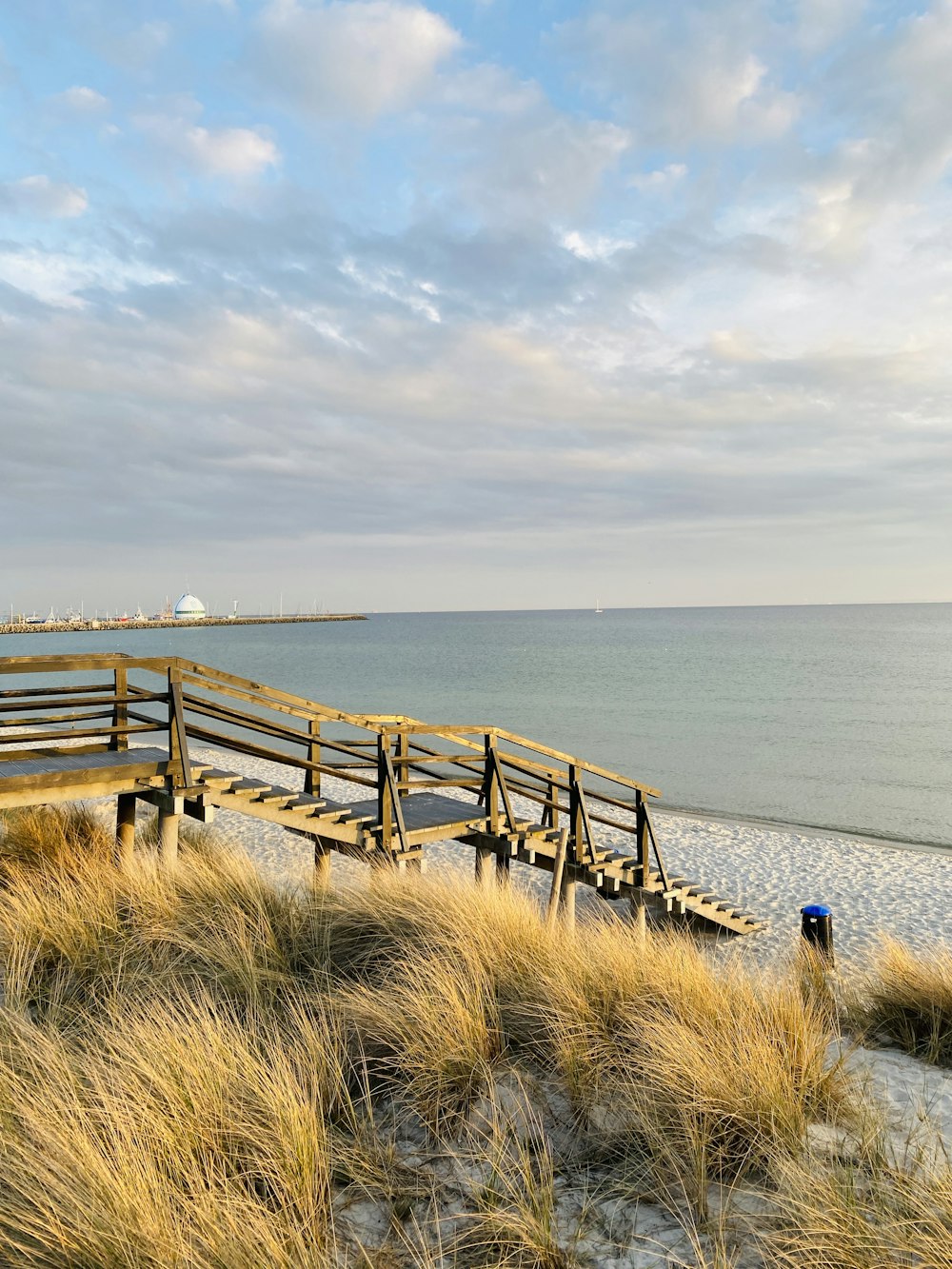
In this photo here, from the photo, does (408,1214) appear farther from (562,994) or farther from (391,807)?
(391,807)

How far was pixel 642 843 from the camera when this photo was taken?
404 inches

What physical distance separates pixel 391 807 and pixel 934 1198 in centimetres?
587

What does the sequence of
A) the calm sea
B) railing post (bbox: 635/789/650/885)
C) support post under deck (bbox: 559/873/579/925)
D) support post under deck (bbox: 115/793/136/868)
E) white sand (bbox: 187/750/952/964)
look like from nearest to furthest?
support post under deck (bbox: 115/793/136/868) < support post under deck (bbox: 559/873/579/925) < railing post (bbox: 635/789/650/885) < white sand (bbox: 187/750/952/964) < the calm sea

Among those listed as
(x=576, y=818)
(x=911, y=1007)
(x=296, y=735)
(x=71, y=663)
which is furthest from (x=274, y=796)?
(x=911, y=1007)

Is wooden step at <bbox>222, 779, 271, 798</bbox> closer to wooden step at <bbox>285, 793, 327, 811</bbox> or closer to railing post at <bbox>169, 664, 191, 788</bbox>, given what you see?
wooden step at <bbox>285, 793, 327, 811</bbox>

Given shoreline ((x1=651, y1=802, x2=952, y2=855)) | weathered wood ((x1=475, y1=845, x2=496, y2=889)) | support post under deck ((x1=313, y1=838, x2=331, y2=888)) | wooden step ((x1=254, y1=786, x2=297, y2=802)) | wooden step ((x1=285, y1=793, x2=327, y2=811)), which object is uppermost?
wooden step ((x1=254, y1=786, x2=297, y2=802))

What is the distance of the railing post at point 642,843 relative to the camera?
33.1 ft

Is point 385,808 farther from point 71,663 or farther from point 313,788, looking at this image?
point 71,663

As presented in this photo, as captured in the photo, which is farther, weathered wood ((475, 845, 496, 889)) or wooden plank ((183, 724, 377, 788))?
weathered wood ((475, 845, 496, 889))

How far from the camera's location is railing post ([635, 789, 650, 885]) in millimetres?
10078

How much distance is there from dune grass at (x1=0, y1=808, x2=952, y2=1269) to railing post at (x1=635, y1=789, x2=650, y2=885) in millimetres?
4783

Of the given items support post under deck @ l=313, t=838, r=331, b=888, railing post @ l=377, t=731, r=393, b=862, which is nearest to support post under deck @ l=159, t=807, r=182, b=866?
support post under deck @ l=313, t=838, r=331, b=888

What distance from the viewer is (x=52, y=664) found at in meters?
6.72

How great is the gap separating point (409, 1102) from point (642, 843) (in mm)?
6982
